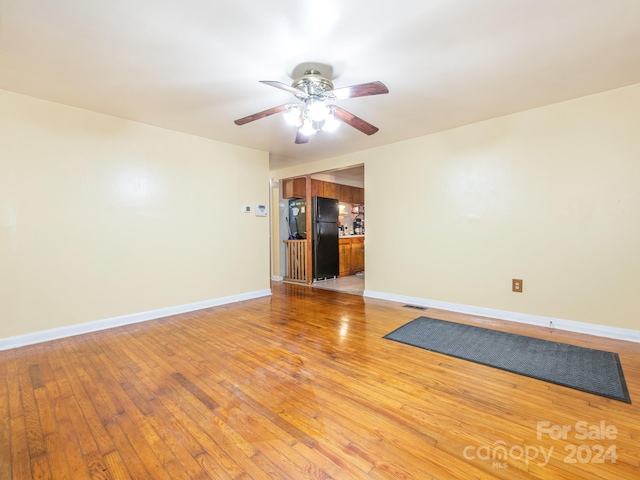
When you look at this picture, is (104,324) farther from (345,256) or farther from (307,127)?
(345,256)

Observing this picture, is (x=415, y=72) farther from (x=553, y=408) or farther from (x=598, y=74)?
(x=553, y=408)

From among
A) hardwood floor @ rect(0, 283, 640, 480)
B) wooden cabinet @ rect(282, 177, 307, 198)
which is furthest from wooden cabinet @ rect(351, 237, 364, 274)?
hardwood floor @ rect(0, 283, 640, 480)

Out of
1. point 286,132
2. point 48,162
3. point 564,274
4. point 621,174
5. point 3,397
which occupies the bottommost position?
point 3,397

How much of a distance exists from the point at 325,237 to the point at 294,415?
14.2ft

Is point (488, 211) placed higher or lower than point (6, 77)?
lower

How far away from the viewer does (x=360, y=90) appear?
2045 mm

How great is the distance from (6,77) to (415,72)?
3394mm

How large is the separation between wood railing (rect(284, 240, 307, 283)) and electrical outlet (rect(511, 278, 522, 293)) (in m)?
3.49

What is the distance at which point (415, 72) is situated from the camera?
2322 millimetres

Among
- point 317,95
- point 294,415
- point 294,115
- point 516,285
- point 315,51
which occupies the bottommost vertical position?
point 294,415

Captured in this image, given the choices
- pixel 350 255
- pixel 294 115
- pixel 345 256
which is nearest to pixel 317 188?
pixel 345 256

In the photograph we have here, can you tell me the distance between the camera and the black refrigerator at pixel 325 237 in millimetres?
5695

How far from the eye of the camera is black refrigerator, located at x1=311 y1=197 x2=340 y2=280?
570 centimetres

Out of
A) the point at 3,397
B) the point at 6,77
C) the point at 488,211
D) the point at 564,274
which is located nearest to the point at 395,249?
the point at 488,211
